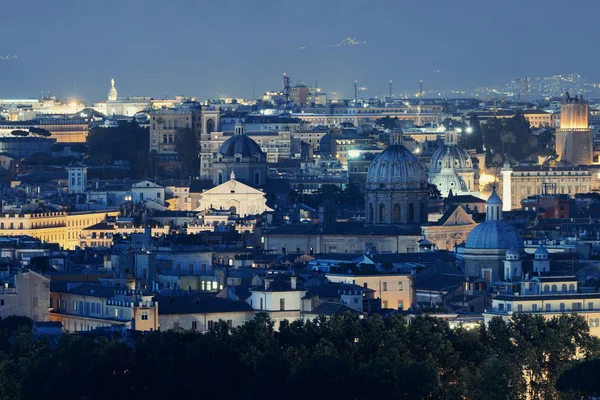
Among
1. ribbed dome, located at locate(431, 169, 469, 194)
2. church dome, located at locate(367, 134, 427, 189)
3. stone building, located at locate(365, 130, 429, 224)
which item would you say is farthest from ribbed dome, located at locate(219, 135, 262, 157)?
stone building, located at locate(365, 130, 429, 224)

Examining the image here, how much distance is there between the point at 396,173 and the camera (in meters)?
136

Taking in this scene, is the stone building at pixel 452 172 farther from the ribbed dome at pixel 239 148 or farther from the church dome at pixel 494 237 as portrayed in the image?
the church dome at pixel 494 237

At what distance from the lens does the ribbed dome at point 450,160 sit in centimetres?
16788

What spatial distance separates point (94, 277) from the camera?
10800cm

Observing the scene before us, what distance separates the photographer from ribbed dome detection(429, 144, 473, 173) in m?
168

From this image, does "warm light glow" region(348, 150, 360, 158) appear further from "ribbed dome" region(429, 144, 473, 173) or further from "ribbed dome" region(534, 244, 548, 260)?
"ribbed dome" region(534, 244, 548, 260)

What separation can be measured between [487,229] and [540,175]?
7325 centimetres

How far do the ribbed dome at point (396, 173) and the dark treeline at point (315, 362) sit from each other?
4509cm

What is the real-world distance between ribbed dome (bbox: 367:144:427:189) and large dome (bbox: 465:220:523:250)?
77.8ft

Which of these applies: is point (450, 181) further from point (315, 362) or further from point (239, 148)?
point (315, 362)

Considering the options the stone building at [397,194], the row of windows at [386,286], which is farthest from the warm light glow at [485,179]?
the row of windows at [386,286]

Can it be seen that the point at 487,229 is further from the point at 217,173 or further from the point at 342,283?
the point at 217,173

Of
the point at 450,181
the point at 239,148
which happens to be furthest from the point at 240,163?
the point at 450,181

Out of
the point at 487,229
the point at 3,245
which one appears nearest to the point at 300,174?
the point at 3,245
